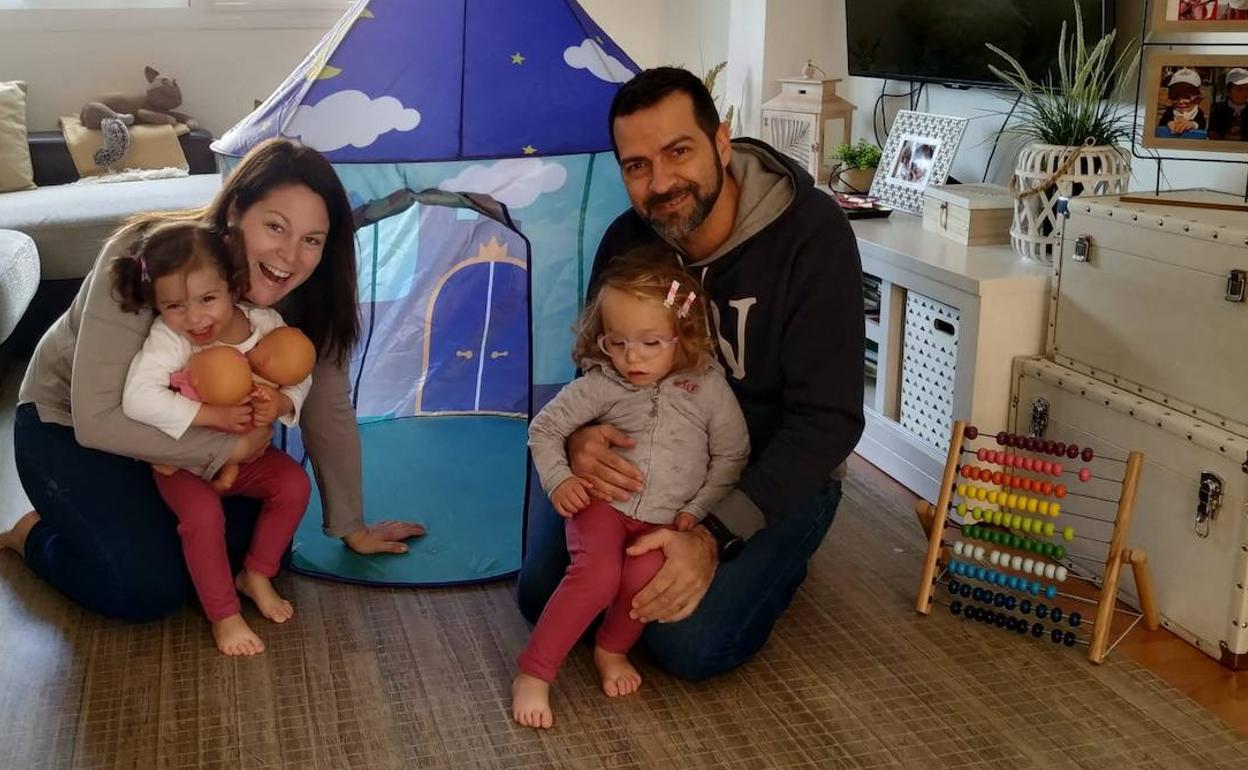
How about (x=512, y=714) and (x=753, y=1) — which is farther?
(x=753, y=1)

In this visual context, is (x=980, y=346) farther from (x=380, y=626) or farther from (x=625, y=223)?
(x=380, y=626)

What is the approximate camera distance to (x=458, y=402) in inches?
124

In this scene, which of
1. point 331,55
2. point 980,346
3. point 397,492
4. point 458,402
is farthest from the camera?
point 458,402

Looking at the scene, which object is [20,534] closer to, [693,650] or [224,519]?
[224,519]

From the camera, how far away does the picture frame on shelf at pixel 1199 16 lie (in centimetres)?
231

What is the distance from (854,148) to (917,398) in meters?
1.10

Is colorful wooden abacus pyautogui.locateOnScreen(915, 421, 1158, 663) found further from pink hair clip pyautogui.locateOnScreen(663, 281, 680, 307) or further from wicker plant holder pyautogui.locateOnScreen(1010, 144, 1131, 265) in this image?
pink hair clip pyautogui.locateOnScreen(663, 281, 680, 307)

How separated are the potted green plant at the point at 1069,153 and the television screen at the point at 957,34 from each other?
0.10m

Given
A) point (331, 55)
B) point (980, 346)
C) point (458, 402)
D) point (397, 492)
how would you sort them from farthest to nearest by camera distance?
point (458, 402) → point (397, 492) → point (980, 346) → point (331, 55)

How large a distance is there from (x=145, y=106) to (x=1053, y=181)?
3.50 meters

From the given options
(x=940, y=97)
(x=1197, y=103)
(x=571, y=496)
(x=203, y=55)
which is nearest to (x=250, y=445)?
(x=571, y=496)

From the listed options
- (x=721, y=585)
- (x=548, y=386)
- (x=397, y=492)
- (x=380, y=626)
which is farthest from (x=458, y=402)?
(x=721, y=585)

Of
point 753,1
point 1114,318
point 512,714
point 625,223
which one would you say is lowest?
point 512,714

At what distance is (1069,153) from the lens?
2.59 m
